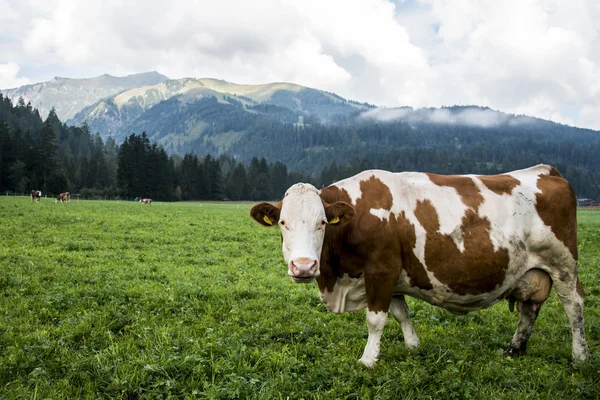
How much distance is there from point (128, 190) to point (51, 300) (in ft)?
281

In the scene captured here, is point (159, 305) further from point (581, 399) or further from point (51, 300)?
point (581, 399)

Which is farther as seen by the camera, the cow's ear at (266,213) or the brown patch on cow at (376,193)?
the brown patch on cow at (376,193)

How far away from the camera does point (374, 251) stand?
6.19 m

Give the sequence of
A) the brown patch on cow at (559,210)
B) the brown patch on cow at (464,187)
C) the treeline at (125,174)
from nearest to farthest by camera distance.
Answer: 1. the brown patch on cow at (464,187)
2. the brown patch on cow at (559,210)
3. the treeline at (125,174)

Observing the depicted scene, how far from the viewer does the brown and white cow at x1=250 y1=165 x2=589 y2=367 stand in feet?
20.2

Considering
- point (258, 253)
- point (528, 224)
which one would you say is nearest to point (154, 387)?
point (528, 224)

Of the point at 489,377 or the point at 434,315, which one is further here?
the point at 434,315

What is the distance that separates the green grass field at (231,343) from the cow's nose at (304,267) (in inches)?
54.5

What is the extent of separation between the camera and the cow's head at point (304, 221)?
17.5 feet

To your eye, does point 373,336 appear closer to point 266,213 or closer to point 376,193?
point 376,193

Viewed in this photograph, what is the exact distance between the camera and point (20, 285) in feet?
32.3

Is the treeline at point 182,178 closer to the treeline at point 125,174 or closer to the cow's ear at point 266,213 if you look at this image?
the treeline at point 125,174

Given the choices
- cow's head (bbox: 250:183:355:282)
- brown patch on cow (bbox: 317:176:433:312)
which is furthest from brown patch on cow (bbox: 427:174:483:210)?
cow's head (bbox: 250:183:355:282)

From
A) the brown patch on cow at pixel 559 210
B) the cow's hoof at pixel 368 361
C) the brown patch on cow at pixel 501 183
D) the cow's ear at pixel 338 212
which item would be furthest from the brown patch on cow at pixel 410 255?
the brown patch on cow at pixel 559 210
